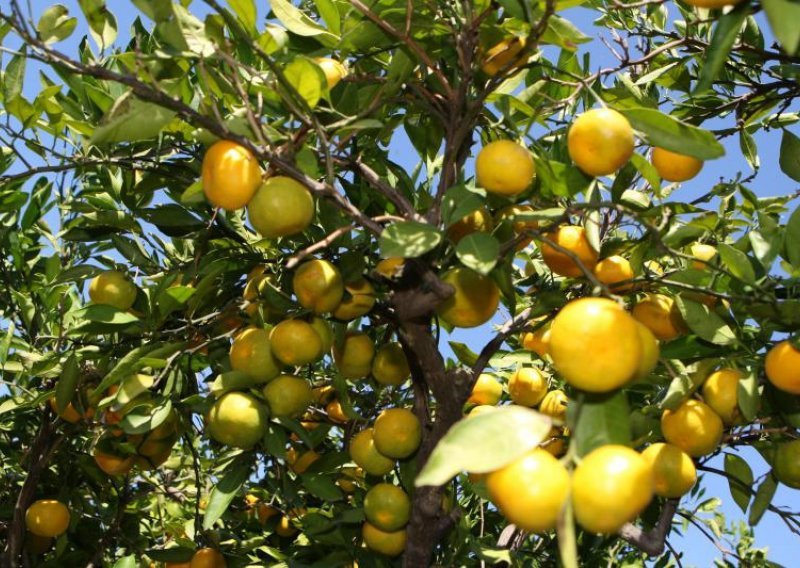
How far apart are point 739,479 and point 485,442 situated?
119 centimetres

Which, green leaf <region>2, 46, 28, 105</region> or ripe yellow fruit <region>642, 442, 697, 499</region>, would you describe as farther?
green leaf <region>2, 46, 28, 105</region>

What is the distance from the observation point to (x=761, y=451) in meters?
1.91

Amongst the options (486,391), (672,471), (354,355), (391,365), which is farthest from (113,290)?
(672,471)

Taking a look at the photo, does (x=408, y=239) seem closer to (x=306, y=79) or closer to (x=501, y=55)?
(x=306, y=79)

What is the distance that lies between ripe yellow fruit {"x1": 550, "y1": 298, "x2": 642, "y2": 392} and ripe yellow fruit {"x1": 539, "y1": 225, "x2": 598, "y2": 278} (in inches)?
25.4

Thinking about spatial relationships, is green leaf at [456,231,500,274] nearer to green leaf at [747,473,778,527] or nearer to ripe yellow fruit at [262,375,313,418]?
ripe yellow fruit at [262,375,313,418]

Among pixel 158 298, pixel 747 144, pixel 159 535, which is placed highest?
pixel 158 298

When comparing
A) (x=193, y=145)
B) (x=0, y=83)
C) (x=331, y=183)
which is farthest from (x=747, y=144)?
(x=0, y=83)

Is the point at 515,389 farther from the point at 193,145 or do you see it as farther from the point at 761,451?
the point at 193,145

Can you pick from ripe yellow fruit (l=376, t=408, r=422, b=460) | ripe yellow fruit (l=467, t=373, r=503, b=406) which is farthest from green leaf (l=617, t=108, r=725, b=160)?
ripe yellow fruit (l=467, t=373, r=503, b=406)

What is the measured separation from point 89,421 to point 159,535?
1441 millimetres

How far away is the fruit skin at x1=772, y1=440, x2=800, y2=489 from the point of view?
1.78m

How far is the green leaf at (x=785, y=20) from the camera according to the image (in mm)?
901

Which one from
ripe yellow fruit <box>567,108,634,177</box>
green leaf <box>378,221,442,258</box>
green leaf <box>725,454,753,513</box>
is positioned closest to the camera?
green leaf <box>378,221,442,258</box>
